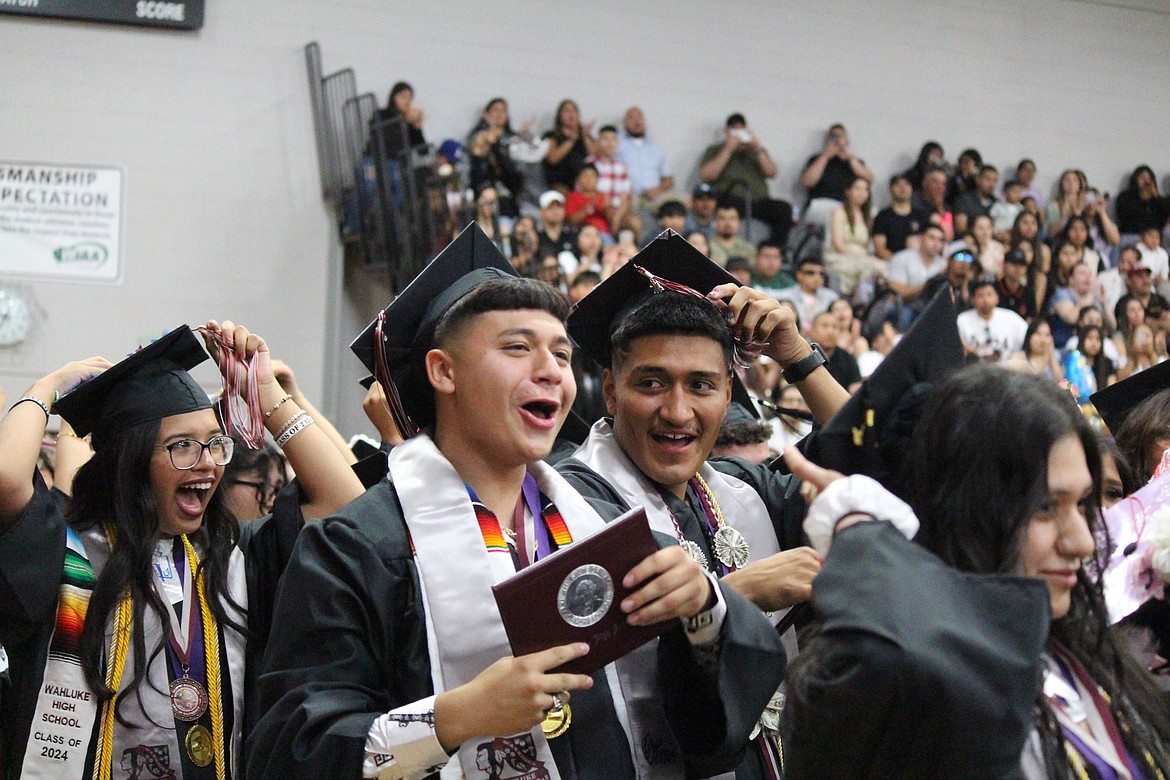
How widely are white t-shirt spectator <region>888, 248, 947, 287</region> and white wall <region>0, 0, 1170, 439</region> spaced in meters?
1.51

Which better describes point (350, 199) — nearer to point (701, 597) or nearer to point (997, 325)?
point (997, 325)

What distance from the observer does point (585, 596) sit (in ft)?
5.99

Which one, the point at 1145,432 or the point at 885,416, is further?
the point at 1145,432

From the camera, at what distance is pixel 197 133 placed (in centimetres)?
984

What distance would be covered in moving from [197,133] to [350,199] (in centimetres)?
132

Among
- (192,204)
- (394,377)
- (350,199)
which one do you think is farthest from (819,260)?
(394,377)

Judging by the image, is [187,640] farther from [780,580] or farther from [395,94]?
[395,94]

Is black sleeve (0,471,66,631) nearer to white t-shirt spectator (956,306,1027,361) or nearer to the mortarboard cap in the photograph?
the mortarboard cap

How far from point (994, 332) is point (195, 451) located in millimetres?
8185

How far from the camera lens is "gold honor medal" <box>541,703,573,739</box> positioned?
202cm

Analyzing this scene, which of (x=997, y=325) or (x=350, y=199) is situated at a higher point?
(x=350, y=199)

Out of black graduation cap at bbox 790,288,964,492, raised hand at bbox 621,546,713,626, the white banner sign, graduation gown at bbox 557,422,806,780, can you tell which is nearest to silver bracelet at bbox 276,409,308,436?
graduation gown at bbox 557,422,806,780

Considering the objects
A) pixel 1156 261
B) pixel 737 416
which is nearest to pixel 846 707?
pixel 737 416

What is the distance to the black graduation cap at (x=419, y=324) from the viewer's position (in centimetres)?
240
